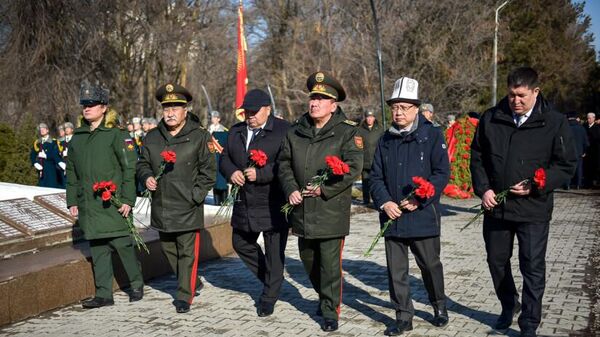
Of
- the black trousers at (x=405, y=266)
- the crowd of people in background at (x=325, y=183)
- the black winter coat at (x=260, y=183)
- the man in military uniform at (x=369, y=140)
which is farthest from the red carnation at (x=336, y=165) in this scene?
the man in military uniform at (x=369, y=140)

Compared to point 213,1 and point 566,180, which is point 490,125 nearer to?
point 566,180

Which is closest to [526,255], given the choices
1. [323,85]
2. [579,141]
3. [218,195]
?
[323,85]

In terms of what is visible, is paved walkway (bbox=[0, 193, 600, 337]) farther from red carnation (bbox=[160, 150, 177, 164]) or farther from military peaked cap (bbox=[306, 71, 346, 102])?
military peaked cap (bbox=[306, 71, 346, 102])

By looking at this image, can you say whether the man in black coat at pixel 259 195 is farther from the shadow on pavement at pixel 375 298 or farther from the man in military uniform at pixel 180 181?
the shadow on pavement at pixel 375 298

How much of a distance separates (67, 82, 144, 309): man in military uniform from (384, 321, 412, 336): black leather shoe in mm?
2769

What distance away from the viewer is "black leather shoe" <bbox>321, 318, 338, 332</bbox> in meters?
5.63

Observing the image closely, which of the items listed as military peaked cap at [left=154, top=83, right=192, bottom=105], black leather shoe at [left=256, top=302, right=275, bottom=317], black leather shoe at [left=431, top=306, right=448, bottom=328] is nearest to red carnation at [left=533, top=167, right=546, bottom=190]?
black leather shoe at [left=431, top=306, right=448, bottom=328]

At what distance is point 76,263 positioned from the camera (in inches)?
268

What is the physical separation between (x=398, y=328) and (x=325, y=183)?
1.31 m

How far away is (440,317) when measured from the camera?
18.5ft

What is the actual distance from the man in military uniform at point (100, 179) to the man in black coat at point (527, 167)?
134 inches

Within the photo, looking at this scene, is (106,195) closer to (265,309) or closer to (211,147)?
(211,147)

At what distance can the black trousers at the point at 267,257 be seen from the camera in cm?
627

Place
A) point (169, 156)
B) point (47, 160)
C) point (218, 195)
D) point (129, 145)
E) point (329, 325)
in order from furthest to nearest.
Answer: point (47, 160)
point (218, 195)
point (129, 145)
point (169, 156)
point (329, 325)
